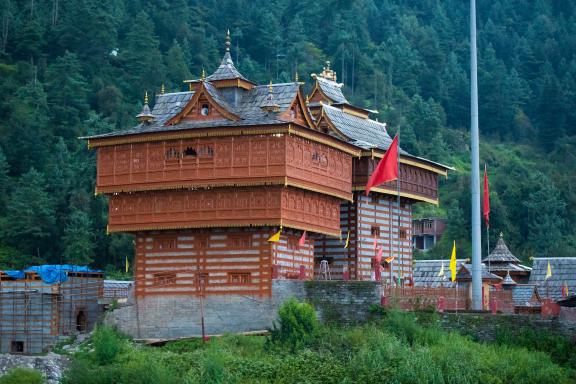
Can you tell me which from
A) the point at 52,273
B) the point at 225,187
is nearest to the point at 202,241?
the point at 225,187

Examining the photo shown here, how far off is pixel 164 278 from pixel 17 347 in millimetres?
8363

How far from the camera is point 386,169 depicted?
58688 mm

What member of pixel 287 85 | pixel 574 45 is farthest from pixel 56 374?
pixel 574 45

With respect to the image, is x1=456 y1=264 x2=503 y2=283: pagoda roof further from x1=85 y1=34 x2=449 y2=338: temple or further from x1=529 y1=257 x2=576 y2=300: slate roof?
x1=85 y1=34 x2=449 y2=338: temple

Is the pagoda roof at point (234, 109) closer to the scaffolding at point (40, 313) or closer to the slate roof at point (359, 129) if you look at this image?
→ the slate roof at point (359, 129)

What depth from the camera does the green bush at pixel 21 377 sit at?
50.1 metres

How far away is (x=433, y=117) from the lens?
127188 mm

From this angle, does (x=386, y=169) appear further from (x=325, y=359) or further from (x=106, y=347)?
(x=106, y=347)

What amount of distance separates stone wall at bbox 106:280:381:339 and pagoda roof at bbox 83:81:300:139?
6.70m

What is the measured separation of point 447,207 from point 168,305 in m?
60.2

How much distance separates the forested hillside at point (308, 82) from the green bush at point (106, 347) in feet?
109

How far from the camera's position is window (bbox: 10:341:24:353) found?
2483 inches

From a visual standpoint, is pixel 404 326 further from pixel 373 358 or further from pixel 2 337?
pixel 2 337

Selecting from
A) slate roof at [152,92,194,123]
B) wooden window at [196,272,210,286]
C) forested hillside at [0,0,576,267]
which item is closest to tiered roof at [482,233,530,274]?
forested hillside at [0,0,576,267]
